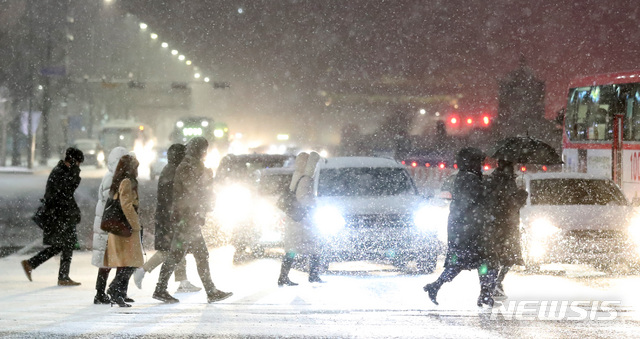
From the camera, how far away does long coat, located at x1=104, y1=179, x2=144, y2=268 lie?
30.3ft

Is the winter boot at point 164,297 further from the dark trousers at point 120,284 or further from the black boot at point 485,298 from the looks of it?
the black boot at point 485,298

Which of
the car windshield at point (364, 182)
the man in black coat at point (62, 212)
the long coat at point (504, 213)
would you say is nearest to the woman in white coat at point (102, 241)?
the man in black coat at point (62, 212)

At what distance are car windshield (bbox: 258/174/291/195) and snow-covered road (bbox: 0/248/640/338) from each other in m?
2.37

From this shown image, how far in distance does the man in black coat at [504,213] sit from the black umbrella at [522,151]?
69 centimetres

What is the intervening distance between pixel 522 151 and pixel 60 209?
5.49 m

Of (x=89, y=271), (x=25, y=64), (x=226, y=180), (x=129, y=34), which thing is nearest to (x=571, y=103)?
(x=226, y=180)

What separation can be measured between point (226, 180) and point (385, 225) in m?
5.88

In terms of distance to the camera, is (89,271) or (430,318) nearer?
(430,318)

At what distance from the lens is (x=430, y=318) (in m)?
8.80

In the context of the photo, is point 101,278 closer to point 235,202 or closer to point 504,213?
point 504,213

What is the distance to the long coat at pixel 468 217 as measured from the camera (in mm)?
9359

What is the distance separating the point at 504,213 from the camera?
9484 millimetres

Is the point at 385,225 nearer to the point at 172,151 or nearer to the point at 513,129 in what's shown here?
the point at 172,151

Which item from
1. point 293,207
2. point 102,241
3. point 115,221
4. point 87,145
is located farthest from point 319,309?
point 87,145
